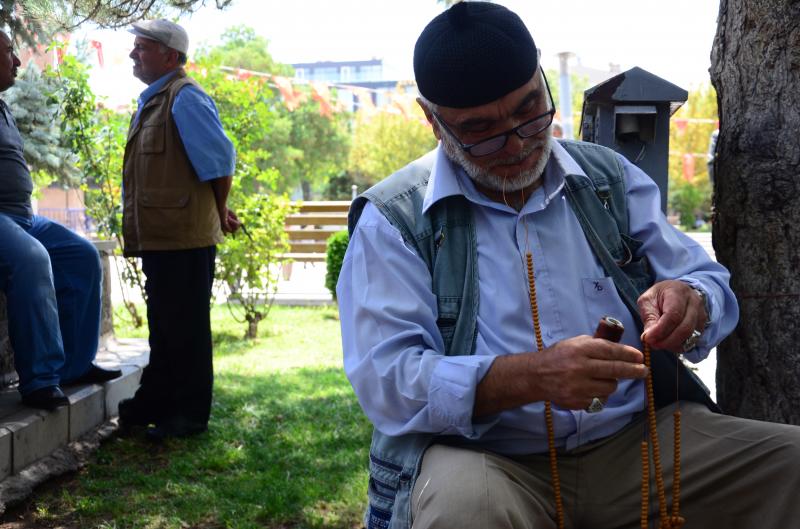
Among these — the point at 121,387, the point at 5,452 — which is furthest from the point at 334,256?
the point at 5,452

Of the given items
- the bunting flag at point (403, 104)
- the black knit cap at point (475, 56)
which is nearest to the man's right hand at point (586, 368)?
the black knit cap at point (475, 56)

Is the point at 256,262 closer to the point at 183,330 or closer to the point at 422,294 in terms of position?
the point at 183,330

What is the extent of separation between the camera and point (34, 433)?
→ 13.4ft

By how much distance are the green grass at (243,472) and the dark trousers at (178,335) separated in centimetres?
22

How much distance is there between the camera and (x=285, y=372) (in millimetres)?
7066

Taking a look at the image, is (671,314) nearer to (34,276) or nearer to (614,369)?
(614,369)

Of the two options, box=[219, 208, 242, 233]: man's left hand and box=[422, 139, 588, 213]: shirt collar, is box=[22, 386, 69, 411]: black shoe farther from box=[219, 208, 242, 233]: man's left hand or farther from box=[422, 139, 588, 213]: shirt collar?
A: box=[422, 139, 588, 213]: shirt collar

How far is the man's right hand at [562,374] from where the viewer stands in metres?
1.79

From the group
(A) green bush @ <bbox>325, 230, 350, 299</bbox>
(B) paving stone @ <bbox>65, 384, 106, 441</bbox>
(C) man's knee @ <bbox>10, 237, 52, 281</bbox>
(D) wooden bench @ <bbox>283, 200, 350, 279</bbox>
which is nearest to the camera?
(C) man's knee @ <bbox>10, 237, 52, 281</bbox>

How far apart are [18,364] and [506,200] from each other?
2.86 meters

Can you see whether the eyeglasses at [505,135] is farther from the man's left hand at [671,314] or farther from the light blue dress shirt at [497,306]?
the man's left hand at [671,314]

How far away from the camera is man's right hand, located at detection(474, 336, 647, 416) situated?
5.89 ft

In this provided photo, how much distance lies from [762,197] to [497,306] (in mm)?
1080

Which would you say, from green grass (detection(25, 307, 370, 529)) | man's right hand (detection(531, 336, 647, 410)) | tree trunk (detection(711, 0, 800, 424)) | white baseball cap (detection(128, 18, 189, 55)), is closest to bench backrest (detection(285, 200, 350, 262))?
green grass (detection(25, 307, 370, 529))
